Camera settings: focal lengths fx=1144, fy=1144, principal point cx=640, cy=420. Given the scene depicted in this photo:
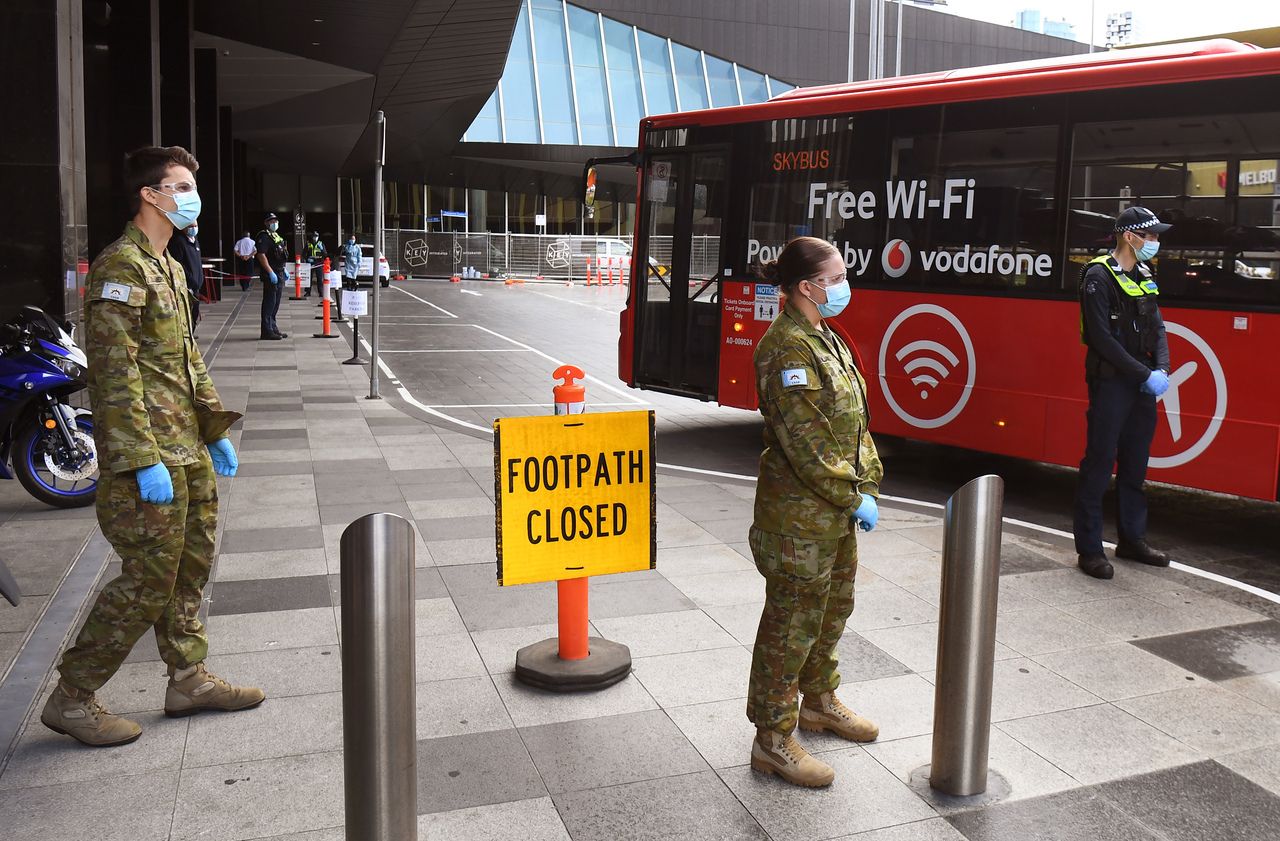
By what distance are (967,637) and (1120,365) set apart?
329 cm

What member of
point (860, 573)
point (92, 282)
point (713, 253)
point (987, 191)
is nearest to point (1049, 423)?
point (987, 191)

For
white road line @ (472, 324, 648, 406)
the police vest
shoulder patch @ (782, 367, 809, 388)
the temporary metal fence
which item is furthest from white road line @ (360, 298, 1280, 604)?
the temporary metal fence

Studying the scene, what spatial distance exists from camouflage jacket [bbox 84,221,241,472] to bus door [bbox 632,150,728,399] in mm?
7052

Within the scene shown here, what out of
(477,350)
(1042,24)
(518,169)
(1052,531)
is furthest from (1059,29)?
(1052,531)

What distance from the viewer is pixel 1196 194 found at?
7617 mm

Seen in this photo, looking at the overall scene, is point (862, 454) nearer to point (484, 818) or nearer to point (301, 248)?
point (484, 818)

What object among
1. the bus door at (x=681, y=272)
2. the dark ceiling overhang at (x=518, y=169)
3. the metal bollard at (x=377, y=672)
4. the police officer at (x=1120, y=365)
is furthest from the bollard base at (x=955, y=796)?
the dark ceiling overhang at (x=518, y=169)

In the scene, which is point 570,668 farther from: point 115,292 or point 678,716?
point 115,292

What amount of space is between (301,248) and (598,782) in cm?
5094

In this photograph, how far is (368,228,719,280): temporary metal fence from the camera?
4897cm

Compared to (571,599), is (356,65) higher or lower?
higher

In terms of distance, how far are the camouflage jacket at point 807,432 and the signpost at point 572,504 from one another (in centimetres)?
87

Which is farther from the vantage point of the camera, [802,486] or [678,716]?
[678,716]

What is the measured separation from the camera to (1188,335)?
7594 millimetres
